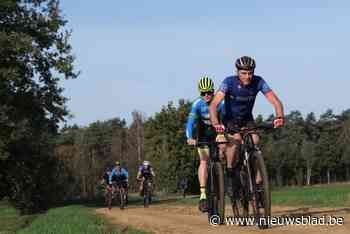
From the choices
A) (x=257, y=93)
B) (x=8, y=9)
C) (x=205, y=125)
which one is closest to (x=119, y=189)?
(x=8, y=9)

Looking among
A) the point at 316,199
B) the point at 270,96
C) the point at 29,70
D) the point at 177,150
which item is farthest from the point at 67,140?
the point at 270,96

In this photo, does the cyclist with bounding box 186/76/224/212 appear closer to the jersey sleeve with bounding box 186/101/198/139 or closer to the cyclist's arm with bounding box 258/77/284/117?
the jersey sleeve with bounding box 186/101/198/139

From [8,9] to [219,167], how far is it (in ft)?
87.4

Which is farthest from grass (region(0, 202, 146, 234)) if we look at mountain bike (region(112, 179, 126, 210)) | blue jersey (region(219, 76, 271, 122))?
mountain bike (region(112, 179, 126, 210))

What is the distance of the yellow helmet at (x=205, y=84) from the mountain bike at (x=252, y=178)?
5.82 feet

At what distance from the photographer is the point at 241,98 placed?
9.54 m

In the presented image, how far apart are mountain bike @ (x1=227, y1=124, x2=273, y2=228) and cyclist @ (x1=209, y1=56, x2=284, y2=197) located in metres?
0.10

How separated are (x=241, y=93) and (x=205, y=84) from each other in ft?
5.84

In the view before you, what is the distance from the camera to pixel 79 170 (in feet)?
345

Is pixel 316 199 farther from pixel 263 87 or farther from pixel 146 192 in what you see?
pixel 146 192

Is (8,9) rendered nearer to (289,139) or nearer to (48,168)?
(48,168)

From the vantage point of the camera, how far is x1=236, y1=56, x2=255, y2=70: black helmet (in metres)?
9.28

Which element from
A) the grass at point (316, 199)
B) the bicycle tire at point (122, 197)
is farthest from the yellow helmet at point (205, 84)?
the bicycle tire at point (122, 197)

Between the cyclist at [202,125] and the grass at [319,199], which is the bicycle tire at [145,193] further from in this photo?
the cyclist at [202,125]
